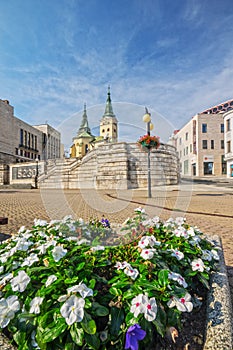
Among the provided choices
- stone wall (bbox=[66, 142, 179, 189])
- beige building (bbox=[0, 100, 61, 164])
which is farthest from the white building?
beige building (bbox=[0, 100, 61, 164])

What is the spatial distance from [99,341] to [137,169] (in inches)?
761

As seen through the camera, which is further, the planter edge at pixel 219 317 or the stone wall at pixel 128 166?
the stone wall at pixel 128 166

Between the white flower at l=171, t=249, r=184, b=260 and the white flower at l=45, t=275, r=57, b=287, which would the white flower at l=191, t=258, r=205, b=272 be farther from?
the white flower at l=45, t=275, r=57, b=287

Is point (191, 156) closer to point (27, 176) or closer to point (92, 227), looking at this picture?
point (27, 176)

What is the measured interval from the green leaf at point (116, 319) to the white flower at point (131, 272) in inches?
8.2

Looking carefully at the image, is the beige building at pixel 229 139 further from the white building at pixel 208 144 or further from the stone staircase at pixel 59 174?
the stone staircase at pixel 59 174

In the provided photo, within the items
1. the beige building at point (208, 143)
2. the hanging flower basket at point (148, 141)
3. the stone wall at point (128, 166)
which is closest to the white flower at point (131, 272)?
the hanging flower basket at point (148, 141)

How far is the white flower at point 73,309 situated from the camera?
1.08 meters

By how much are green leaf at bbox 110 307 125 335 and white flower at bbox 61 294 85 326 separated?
21 centimetres

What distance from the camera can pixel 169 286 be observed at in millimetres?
1363

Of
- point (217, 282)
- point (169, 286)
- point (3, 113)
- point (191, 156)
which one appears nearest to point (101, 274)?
point (169, 286)

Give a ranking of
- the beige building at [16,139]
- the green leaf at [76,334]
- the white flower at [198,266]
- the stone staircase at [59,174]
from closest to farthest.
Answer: the green leaf at [76,334] < the white flower at [198,266] < the stone staircase at [59,174] < the beige building at [16,139]

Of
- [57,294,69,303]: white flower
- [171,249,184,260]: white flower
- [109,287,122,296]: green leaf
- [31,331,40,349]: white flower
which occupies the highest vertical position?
[171,249,184,260]: white flower

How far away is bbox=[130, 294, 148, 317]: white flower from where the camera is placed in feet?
3.75
